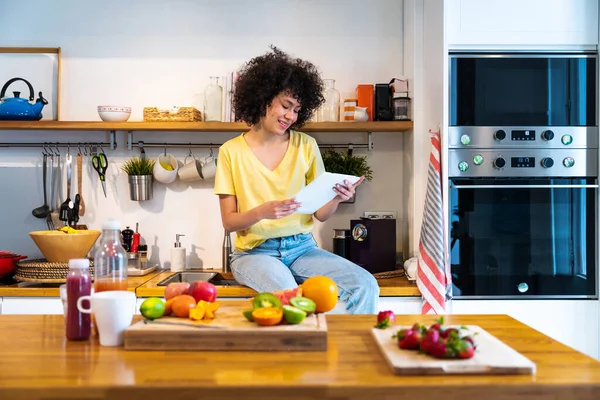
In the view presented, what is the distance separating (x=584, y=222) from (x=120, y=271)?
2187 millimetres

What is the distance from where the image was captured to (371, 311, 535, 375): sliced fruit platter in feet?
4.45

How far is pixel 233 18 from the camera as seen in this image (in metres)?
3.52

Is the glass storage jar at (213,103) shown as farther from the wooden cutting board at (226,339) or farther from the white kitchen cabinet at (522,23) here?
the wooden cutting board at (226,339)

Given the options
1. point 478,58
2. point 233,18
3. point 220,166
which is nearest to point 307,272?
point 220,166

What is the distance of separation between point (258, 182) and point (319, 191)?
0.44 m

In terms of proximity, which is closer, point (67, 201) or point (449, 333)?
point (449, 333)

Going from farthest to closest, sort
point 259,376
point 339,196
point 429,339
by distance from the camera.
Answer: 1. point 339,196
2. point 429,339
3. point 259,376

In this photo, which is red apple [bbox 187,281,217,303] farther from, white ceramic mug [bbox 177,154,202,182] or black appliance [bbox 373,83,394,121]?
black appliance [bbox 373,83,394,121]

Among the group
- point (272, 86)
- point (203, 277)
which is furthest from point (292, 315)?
point (203, 277)

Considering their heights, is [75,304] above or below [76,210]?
below

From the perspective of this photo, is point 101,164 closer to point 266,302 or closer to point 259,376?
point 266,302

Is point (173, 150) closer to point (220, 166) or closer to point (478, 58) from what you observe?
point (220, 166)

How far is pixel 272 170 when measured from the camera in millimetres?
3000

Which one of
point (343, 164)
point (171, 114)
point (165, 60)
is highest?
point (165, 60)
